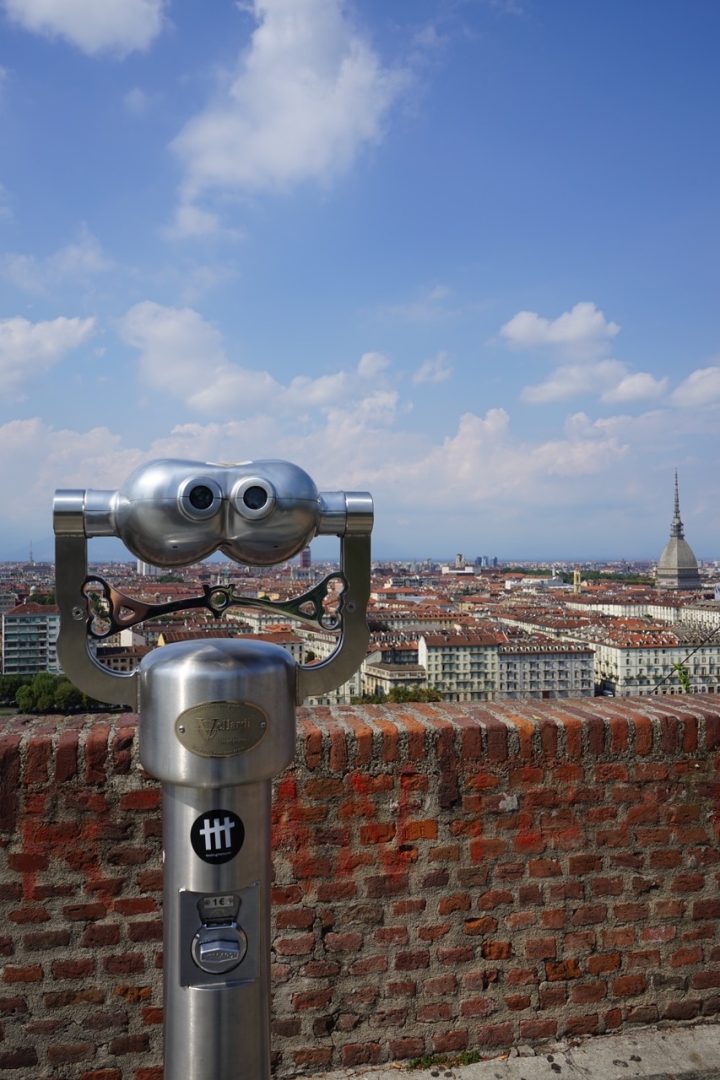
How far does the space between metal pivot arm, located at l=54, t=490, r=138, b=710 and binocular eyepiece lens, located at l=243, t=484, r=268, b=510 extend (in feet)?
0.89

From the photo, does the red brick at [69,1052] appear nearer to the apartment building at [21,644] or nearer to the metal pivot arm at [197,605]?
the metal pivot arm at [197,605]

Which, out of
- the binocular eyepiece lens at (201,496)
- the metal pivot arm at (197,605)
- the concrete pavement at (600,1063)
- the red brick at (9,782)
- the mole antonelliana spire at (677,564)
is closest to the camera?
the binocular eyepiece lens at (201,496)

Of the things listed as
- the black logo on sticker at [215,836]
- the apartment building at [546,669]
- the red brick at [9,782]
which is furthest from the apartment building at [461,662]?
the black logo on sticker at [215,836]

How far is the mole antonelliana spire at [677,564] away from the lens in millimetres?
98875

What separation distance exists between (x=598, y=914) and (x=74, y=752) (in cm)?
158

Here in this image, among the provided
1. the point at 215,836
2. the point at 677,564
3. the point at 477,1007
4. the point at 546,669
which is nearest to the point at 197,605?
the point at 215,836

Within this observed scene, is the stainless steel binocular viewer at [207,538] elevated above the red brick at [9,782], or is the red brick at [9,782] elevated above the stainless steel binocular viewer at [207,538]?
the stainless steel binocular viewer at [207,538]

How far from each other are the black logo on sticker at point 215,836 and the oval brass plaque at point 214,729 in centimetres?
10

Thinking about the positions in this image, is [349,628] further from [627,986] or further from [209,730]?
[627,986]

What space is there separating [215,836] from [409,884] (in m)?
1.17

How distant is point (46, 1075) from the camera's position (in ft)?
6.51

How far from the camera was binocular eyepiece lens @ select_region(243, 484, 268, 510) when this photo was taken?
3.73 ft

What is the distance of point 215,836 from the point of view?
1.15m

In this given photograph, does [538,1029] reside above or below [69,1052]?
below
